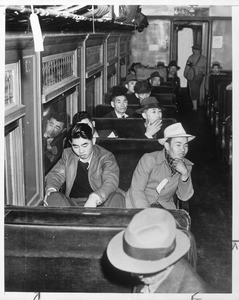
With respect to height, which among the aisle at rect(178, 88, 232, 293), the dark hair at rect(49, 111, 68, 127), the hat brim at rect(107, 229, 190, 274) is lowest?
the aisle at rect(178, 88, 232, 293)

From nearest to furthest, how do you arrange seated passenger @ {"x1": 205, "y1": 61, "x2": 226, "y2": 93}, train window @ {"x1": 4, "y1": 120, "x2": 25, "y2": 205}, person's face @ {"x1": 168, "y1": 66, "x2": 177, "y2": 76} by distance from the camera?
1. train window @ {"x1": 4, "y1": 120, "x2": 25, "y2": 205}
2. person's face @ {"x1": 168, "y1": 66, "x2": 177, "y2": 76}
3. seated passenger @ {"x1": 205, "y1": 61, "x2": 226, "y2": 93}

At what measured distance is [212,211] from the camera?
3.54 m

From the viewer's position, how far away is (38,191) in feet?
7.91

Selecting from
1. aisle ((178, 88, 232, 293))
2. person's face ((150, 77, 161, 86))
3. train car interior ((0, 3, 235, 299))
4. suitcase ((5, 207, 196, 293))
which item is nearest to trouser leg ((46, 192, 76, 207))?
train car interior ((0, 3, 235, 299))

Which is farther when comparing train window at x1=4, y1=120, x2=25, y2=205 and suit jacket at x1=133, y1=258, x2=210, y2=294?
train window at x1=4, y1=120, x2=25, y2=205

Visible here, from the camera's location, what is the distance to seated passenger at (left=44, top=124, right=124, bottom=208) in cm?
243

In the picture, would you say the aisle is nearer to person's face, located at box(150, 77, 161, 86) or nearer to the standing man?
person's face, located at box(150, 77, 161, 86)

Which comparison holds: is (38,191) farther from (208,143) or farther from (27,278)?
(208,143)

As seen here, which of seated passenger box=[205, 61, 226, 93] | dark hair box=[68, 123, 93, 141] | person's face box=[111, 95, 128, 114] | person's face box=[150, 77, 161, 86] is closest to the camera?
dark hair box=[68, 123, 93, 141]

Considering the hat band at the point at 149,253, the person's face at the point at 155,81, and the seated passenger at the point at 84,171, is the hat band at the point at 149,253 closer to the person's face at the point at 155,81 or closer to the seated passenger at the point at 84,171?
the seated passenger at the point at 84,171

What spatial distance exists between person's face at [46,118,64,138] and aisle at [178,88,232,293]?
1.24m

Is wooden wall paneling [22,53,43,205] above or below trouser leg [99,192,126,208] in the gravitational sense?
above

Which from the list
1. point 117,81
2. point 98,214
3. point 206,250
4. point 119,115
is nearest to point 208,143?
point 117,81

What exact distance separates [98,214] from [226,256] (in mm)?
1484
